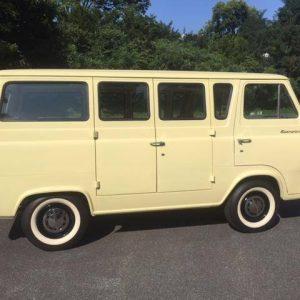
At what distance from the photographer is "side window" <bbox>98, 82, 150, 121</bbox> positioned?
588 cm

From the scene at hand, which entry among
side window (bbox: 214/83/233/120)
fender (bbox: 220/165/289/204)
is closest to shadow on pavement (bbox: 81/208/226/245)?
fender (bbox: 220/165/289/204)

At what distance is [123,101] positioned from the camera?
235 inches

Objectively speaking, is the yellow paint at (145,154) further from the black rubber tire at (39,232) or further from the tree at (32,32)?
the tree at (32,32)

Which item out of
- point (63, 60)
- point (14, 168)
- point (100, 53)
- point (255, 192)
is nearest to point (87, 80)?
point (14, 168)

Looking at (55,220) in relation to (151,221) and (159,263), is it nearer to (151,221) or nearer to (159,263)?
(159,263)

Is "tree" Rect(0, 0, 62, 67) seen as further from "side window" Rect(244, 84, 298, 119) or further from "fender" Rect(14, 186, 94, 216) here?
"fender" Rect(14, 186, 94, 216)

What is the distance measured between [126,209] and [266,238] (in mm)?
1783

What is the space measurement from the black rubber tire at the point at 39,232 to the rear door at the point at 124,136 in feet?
0.98

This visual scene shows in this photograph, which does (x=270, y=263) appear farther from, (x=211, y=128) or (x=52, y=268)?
(x=52, y=268)

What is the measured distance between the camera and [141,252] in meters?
5.78

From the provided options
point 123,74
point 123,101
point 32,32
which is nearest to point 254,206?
point 123,101

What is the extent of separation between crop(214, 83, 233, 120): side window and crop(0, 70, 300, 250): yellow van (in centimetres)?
1

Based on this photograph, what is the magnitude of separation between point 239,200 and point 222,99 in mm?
1298

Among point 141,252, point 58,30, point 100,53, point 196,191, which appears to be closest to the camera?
point 141,252
